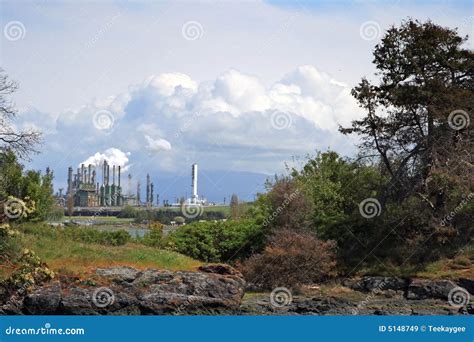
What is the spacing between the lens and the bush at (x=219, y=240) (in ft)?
113

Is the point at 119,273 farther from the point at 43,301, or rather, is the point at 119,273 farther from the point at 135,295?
the point at 43,301

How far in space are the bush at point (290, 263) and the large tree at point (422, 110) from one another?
17.6 feet

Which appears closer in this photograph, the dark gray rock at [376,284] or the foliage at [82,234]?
the dark gray rock at [376,284]

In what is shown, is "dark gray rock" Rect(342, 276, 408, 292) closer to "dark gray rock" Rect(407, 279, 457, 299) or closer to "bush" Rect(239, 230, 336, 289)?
"dark gray rock" Rect(407, 279, 457, 299)

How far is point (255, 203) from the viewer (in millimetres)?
39125

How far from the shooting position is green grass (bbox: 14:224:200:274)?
26188 millimetres

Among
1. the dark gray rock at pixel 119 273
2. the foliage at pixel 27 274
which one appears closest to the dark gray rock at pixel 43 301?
the foliage at pixel 27 274

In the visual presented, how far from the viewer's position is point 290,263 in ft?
94.3

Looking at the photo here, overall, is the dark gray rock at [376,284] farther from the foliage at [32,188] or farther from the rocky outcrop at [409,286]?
the foliage at [32,188]

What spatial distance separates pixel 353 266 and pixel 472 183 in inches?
253

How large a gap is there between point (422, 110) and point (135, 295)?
53.8 feet

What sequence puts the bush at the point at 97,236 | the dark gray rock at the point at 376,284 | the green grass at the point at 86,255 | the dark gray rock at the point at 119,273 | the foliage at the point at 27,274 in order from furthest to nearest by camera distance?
the bush at the point at 97,236, the dark gray rock at the point at 376,284, the green grass at the point at 86,255, the dark gray rock at the point at 119,273, the foliage at the point at 27,274

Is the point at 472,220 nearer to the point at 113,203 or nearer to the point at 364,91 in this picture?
the point at 364,91

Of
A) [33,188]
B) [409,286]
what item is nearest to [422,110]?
[409,286]
